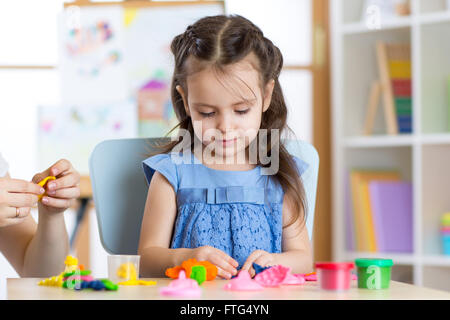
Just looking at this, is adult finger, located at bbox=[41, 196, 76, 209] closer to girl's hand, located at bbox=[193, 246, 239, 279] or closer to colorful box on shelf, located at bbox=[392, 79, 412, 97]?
girl's hand, located at bbox=[193, 246, 239, 279]

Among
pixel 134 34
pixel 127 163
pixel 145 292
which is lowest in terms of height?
pixel 145 292

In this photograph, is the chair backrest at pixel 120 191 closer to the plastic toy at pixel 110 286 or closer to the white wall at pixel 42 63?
the plastic toy at pixel 110 286

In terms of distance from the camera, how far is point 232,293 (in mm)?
690

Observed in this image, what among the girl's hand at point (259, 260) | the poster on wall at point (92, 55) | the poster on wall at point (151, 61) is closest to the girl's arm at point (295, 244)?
the girl's hand at point (259, 260)

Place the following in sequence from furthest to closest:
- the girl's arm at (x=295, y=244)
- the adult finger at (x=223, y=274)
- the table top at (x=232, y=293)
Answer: the girl's arm at (x=295, y=244), the adult finger at (x=223, y=274), the table top at (x=232, y=293)

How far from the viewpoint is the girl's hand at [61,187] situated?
3.49ft

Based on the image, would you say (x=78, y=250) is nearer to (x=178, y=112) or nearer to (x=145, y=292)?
(x=178, y=112)

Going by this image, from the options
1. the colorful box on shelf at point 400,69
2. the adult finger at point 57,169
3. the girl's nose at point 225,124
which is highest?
the colorful box on shelf at point 400,69

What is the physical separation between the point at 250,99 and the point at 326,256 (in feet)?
5.45

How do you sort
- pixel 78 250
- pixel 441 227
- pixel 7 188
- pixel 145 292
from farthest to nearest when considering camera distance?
pixel 78 250
pixel 441 227
pixel 7 188
pixel 145 292

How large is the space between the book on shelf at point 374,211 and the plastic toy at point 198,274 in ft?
5.95

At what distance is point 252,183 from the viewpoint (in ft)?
3.98
